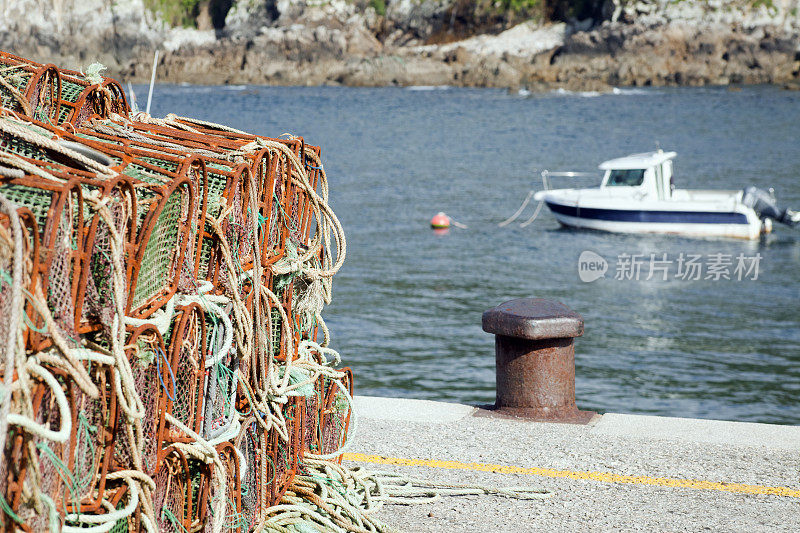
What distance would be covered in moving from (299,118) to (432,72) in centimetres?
2758

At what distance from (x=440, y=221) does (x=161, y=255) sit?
21161mm

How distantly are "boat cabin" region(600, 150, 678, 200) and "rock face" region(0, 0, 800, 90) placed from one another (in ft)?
169

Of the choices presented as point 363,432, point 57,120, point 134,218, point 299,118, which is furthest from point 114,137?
point 299,118

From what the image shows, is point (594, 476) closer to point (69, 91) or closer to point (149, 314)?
point (149, 314)

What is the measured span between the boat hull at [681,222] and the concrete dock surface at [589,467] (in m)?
17.0

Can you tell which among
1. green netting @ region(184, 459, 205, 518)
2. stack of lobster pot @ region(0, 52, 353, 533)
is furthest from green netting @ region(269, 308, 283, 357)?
green netting @ region(184, 459, 205, 518)

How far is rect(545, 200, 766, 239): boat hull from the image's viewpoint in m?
22.3

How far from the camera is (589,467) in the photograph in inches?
207

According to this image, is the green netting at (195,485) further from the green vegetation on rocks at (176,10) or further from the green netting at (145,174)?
the green vegetation on rocks at (176,10)

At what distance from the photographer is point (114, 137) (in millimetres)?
3756

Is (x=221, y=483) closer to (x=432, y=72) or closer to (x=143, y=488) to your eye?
(x=143, y=488)

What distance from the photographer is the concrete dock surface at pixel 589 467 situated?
4.61 metres
